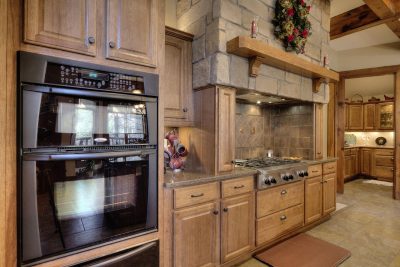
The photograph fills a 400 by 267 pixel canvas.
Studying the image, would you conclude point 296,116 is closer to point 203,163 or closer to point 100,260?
point 203,163

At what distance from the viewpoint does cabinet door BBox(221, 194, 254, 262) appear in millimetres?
2133

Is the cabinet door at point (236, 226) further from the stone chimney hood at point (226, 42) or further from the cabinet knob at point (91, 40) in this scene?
the cabinet knob at point (91, 40)

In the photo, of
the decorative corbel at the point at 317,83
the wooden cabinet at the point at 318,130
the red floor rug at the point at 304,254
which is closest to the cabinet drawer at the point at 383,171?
the wooden cabinet at the point at 318,130

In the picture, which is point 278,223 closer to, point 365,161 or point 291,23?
point 291,23

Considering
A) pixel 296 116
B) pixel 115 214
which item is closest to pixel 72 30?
pixel 115 214

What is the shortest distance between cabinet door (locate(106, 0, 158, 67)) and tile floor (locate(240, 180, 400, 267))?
2253 millimetres

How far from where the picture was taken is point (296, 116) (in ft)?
11.8

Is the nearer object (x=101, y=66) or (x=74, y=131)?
(x=74, y=131)

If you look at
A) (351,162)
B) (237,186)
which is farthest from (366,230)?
(351,162)

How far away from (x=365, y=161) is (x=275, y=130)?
466 centimetres

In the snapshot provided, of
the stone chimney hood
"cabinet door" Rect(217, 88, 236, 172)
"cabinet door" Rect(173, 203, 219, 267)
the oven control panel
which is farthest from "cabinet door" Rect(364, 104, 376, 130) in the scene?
the oven control panel

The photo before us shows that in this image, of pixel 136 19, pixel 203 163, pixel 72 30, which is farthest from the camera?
pixel 203 163

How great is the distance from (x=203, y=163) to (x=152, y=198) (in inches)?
30.8

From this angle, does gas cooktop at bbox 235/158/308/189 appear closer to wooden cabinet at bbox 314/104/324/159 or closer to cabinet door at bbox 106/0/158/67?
wooden cabinet at bbox 314/104/324/159
